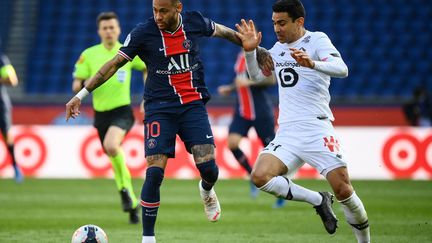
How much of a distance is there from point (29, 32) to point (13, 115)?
16.9 ft

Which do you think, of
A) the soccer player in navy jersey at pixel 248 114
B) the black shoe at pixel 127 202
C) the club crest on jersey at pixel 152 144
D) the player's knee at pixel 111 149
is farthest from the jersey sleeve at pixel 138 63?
the club crest on jersey at pixel 152 144

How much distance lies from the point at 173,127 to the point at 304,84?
1.28 meters

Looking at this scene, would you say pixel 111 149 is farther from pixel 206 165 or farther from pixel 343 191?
pixel 343 191

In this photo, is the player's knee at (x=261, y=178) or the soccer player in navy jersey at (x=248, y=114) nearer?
the player's knee at (x=261, y=178)

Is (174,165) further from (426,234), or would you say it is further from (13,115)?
(426,234)

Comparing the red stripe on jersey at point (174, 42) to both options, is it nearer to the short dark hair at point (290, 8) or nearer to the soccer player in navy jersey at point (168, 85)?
the soccer player in navy jersey at point (168, 85)

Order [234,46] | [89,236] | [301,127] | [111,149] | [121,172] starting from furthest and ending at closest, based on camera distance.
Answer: [234,46], [121,172], [111,149], [301,127], [89,236]

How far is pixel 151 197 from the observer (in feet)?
24.8

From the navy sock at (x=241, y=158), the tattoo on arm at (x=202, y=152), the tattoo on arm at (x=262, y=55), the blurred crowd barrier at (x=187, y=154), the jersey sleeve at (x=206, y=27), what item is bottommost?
the blurred crowd barrier at (x=187, y=154)

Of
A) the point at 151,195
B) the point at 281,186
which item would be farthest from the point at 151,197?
the point at 281,186

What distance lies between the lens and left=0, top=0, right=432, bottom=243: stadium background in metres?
9.93

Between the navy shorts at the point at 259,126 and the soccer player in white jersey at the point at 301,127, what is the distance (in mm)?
5269

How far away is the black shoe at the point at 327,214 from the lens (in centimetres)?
760

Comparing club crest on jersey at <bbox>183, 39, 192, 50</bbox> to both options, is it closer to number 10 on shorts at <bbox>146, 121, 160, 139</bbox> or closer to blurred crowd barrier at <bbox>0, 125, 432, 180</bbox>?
number 10 on shorts at <bbox>146, 121, 160, 139</bbox>
